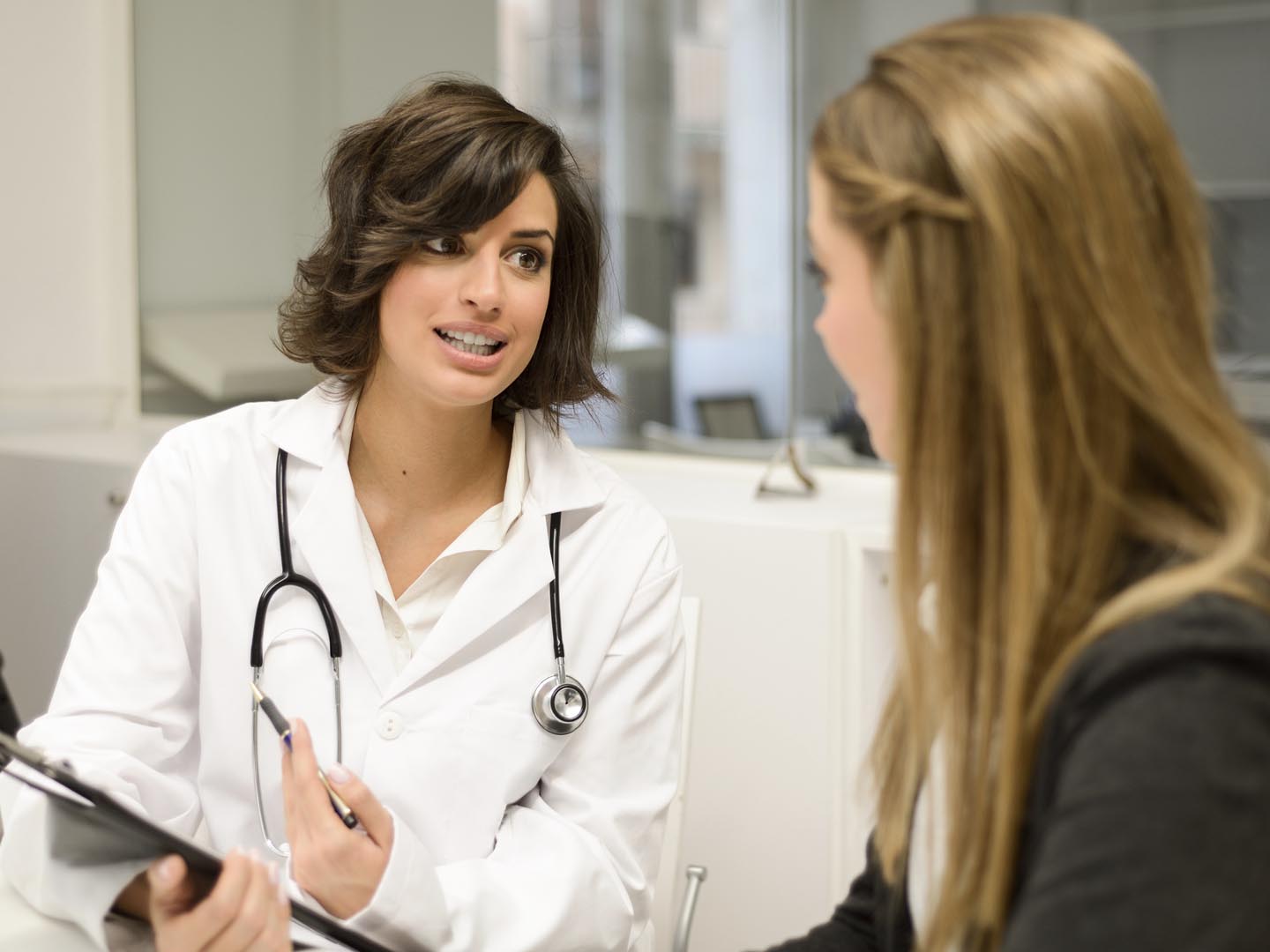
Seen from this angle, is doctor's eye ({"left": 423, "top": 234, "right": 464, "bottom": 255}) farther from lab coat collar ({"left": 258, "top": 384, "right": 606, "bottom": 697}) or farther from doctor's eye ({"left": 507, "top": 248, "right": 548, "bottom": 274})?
lab coat collar ({"left": 258, "top": 384, "right": 606, "bottom": 697})

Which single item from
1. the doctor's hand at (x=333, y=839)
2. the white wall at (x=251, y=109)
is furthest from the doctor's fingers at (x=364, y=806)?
the white wall at (x=251, y=109)

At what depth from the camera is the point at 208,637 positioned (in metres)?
1.34

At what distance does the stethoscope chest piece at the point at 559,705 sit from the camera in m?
1.26

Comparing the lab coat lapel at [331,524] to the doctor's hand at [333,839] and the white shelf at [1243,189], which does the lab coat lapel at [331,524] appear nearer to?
the doctor's hand at [333,839]

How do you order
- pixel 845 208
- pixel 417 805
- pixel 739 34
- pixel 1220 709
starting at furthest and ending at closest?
1. pixel 739 34
2. pixel 417 805
3. pixel 845 208
4. pixel 1220 709

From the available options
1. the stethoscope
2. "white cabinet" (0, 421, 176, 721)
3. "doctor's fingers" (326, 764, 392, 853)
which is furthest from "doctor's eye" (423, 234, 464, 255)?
"white cabinet" (0, 421, 176, 721)

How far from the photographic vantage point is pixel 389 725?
1269mm

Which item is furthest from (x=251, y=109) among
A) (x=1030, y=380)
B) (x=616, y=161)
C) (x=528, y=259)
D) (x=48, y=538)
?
(x=1030, y=380)

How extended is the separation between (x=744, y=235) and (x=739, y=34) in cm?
37

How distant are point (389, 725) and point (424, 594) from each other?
0.16 metres

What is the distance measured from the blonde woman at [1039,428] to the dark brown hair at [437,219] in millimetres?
665

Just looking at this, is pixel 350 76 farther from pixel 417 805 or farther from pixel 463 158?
pixel 417 805

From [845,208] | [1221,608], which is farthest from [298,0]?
[1221,608]

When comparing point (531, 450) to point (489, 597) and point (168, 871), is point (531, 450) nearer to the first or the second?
point (489, 597)
